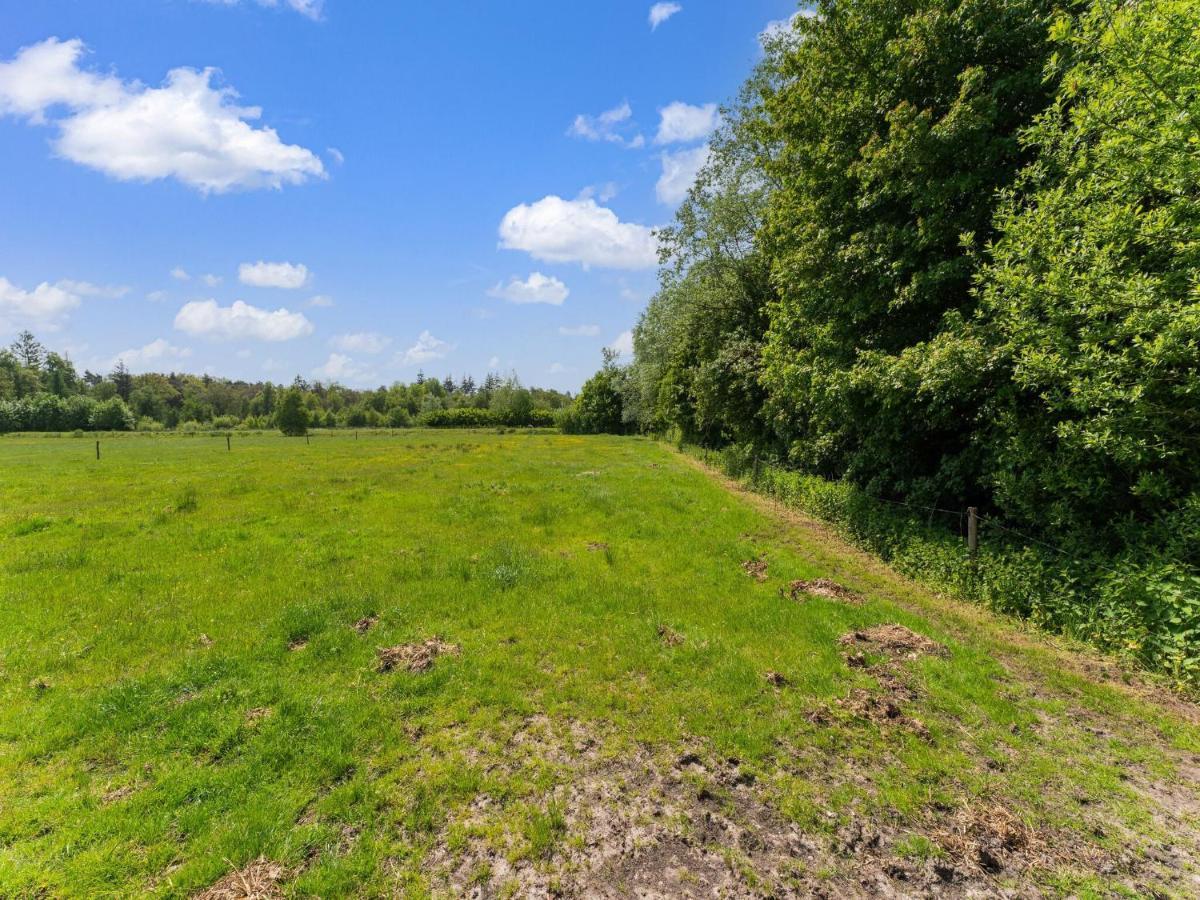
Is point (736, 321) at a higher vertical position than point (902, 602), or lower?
higher

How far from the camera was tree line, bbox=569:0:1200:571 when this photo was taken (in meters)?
6.43

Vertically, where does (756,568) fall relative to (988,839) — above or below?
above

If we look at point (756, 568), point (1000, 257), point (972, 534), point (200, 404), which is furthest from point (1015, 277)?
point (200, 404)

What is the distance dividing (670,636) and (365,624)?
4901mm

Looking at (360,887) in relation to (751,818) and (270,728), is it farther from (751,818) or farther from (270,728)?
(751,818)

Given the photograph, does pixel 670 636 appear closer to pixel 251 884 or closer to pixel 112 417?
pixel 251 884

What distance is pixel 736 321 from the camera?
24062 millimetres

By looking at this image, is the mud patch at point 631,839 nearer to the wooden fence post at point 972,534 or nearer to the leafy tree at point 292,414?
the wooden fence post at point 972,534

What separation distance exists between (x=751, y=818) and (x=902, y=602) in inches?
265

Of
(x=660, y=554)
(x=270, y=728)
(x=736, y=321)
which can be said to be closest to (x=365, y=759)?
(x=270, y=728)

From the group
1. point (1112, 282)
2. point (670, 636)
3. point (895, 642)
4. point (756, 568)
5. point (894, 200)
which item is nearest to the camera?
point (1112, 282)

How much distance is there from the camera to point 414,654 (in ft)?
21.8

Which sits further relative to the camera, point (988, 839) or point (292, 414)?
point (292, 414)

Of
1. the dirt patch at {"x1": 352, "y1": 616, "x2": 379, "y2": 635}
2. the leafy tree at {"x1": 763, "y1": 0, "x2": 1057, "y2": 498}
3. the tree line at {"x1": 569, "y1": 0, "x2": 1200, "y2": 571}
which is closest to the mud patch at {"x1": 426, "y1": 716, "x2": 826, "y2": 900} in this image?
the dirt patch at {"x1": 352, "y1": 616, "x2": 379, "y2": 635}
